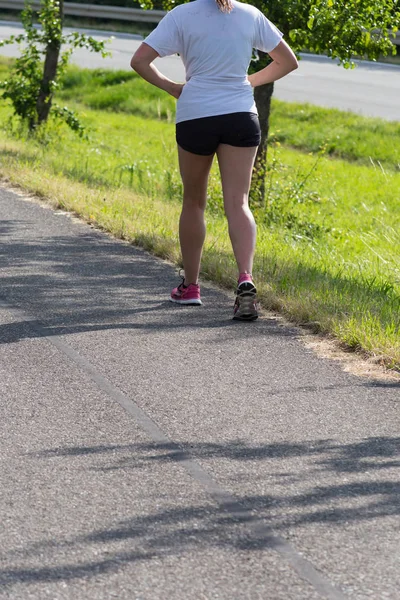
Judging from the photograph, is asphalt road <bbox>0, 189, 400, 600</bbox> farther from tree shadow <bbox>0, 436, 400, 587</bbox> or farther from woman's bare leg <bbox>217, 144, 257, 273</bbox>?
woman's bare leg <bbox>217, 144, 257, 273</bbox>

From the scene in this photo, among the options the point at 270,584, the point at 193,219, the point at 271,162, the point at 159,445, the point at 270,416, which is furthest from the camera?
the point at 271,162

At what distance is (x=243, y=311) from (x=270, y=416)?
1.60 metres

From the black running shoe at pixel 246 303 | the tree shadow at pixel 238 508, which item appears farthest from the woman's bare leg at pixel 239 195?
the tree shadow at pixel 238 508

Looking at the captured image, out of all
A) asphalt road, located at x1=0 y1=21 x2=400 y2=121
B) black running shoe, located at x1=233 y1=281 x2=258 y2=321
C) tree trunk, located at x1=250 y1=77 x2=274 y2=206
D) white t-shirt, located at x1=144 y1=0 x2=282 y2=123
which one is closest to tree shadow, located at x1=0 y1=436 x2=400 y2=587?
black running shoe, located at x1=233 y1=281 x2=258 y2=321

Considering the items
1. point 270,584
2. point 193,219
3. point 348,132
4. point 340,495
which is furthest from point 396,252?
point 348,132

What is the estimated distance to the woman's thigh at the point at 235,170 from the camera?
20.1 ft

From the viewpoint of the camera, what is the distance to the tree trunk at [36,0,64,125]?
51.3ft

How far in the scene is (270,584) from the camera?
3.16 meters

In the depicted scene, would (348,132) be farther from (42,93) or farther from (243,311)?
(243,311)

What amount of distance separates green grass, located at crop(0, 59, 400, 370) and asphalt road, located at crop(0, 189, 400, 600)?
42 cm

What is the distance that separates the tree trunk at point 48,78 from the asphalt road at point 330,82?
6.88m

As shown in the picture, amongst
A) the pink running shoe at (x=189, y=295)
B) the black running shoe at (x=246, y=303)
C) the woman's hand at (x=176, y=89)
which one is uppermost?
the woman's hand at (x=176, y=89)

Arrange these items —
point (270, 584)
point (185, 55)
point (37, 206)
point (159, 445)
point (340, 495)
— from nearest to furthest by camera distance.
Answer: point (270, 584), point (340, 495), point (159, 445), point (185, 55), point (37, 206)

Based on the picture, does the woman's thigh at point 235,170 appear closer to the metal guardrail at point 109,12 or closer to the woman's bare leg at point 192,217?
the woman's bare leg at point 192,217
